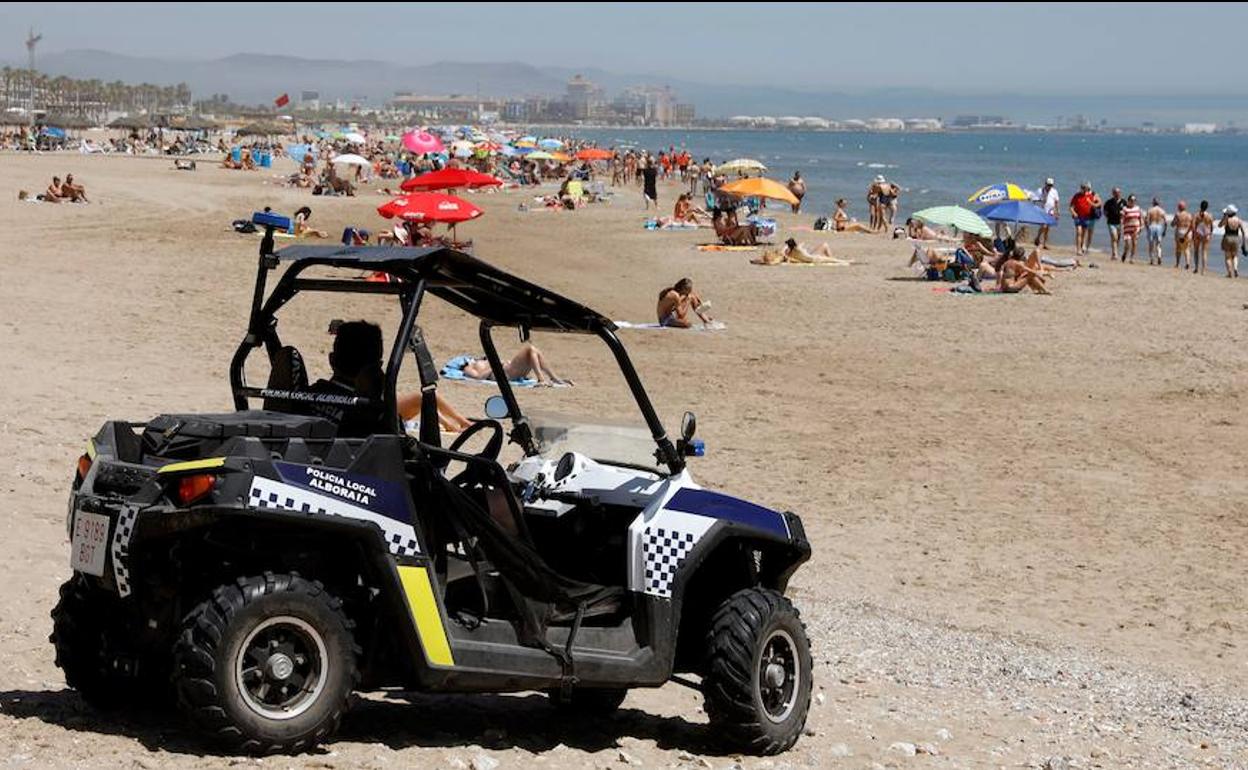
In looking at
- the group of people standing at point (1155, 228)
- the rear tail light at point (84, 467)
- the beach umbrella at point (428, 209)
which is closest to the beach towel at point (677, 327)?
the beach umbrella at point (428, 209)

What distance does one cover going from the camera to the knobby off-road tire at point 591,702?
6926 millimetres

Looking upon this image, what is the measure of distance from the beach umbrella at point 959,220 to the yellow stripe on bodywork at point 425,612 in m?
23.8

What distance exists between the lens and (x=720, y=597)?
674 cm

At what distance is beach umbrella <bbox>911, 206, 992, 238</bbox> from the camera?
1136 inches

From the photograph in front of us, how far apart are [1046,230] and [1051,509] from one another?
22816mm

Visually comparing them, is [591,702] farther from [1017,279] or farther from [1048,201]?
[1048,201]

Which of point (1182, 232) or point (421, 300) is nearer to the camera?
point (421, 300)

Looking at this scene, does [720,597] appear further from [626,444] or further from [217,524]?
[217,524]

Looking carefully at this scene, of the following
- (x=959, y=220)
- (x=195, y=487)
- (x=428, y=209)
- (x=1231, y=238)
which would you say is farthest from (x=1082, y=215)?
(x=195, y=487)

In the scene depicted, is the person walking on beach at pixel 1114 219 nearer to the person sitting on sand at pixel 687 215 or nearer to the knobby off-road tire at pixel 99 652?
the person sitting on sand at pixel 687 215

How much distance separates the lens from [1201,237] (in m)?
32.8

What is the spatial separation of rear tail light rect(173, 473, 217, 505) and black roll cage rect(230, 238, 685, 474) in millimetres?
631

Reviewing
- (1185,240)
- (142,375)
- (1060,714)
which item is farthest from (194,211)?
(1060,714)

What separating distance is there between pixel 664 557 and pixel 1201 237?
28575 mm
